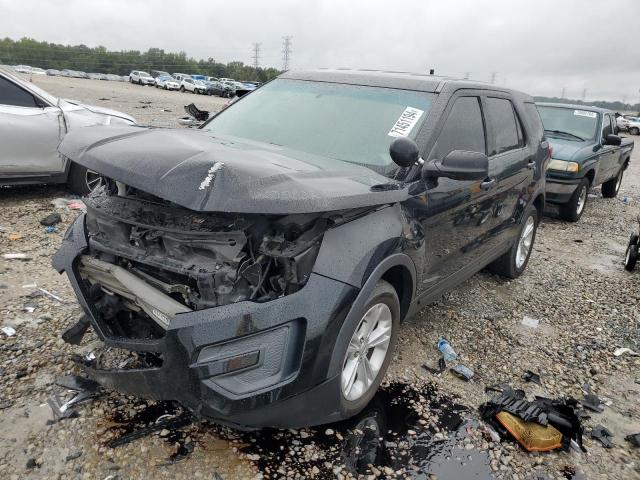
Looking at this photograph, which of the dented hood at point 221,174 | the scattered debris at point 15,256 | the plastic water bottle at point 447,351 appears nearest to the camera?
the dented hood at point 221,174

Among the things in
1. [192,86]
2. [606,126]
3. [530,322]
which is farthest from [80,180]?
[192,86]

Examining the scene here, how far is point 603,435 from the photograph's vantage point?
3.01 m

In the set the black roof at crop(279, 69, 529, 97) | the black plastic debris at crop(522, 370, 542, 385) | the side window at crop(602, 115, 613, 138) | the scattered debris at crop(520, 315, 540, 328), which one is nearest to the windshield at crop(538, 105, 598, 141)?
the side window at crop(602, 115, 613, 138)

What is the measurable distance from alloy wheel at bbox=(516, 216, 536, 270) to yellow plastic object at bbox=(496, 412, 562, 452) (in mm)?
2668

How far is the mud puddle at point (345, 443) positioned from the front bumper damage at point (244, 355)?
0.88ft

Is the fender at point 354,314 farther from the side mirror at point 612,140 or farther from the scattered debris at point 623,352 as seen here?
the side mirror at point 612,140

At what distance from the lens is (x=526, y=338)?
4.21m

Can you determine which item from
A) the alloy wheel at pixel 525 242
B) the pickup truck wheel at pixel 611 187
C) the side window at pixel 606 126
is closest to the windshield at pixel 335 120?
the alloy wheel at pixel 525 242

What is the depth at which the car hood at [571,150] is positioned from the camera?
832 centimetres

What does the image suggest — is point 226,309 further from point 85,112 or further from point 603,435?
point 85,112

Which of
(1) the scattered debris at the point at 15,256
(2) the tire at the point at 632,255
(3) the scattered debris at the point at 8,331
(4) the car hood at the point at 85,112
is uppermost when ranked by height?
(4) the car hood at the point at 85,112

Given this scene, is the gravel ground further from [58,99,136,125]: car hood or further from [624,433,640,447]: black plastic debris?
[58,99,136,125]: car hood

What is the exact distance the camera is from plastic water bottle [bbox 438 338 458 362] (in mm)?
3687

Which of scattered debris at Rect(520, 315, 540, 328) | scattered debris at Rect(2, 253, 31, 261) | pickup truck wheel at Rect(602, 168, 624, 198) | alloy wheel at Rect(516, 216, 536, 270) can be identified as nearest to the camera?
scattered debris at Rect(520, 315, 540, 328)
